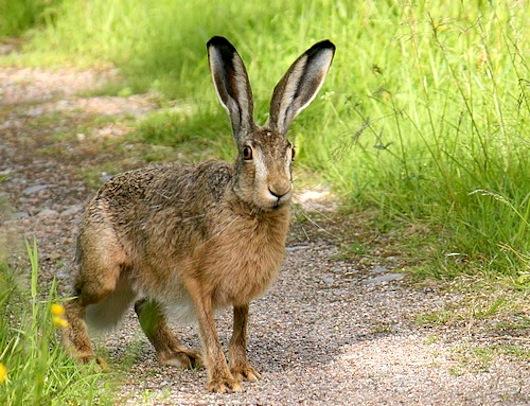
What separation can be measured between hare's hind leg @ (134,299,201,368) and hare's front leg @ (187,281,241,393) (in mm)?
339

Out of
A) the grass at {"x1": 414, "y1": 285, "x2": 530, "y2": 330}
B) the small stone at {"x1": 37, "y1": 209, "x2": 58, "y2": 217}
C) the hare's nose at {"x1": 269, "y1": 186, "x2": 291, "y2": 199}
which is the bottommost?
the small stone at {"x1": 37, "y1": 209, "x2": 58, "y2": 217}

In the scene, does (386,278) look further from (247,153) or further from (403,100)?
(247,153)

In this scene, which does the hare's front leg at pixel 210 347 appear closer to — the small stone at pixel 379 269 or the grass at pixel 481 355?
the grass at pixel 481 355

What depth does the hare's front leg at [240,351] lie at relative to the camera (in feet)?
15.8

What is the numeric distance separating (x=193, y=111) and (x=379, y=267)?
275 centimetres

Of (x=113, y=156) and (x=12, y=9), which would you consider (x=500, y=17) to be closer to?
(x=113, y=156)

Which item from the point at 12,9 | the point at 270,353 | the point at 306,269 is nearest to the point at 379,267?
the point at 306,269

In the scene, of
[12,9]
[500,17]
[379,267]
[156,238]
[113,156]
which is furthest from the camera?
[12,9]

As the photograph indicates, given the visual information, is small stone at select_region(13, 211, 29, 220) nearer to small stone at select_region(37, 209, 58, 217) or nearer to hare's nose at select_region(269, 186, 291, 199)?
small stone at select_region(37, 209, 58, 217)

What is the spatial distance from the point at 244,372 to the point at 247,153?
825 millimetres

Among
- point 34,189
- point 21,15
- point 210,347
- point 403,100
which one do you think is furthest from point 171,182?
point 21,15

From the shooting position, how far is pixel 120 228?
5.16m

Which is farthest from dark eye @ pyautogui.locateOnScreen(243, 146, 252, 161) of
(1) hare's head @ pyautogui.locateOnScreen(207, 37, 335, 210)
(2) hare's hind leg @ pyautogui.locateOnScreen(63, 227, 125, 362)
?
(2) hare's hind leg @ pyautogui.locateOnScreen(63, 227, 125, 362)

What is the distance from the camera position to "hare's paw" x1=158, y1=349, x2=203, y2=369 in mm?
5125
